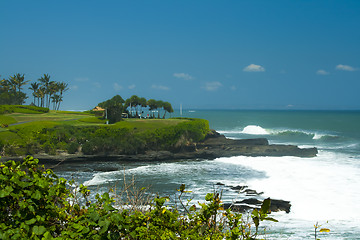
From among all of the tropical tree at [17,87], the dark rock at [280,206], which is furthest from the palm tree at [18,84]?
the dark rock at [280,206]

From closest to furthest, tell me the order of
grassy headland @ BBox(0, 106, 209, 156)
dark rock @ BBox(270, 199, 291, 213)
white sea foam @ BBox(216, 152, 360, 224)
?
dark rock @ BBox(270, 199, 291, 213) → white sea foam @ BBox(216, 152, 360, 224) → grassy headland @ BBox(0, 106, 209, 156)

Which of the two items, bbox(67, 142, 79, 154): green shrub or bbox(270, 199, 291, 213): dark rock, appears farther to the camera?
bbox(67, 142, 79, 154): green shrub

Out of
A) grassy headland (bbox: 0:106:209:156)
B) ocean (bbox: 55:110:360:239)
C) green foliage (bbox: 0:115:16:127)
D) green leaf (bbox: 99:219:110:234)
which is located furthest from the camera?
green foliage (bbox: 0:115:16:127)

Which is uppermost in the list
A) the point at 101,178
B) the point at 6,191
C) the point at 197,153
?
the point at 6,191

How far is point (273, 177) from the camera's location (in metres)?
25.4

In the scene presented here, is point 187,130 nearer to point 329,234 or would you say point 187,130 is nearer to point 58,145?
point 58,145

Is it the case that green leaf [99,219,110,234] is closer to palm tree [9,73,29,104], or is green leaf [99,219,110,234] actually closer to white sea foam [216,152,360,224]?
white sea foam [216,152,360,224]

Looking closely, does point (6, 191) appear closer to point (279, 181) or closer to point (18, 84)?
point (279, 181)

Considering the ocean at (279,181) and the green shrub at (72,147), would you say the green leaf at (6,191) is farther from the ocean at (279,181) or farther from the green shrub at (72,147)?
the green shrub at (72,147)

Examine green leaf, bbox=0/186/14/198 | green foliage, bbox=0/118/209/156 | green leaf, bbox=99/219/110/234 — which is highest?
green leaf, bbox=0/186/14/198

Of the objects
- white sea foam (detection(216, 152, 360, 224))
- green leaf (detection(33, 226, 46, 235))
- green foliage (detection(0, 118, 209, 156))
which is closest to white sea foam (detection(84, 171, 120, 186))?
white sea foam (detection(216, 152, 360, 224))

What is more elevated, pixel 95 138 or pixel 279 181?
pixel 95 138

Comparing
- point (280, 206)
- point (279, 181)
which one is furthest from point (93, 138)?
point (280, 206)

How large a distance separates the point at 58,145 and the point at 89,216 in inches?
1379
